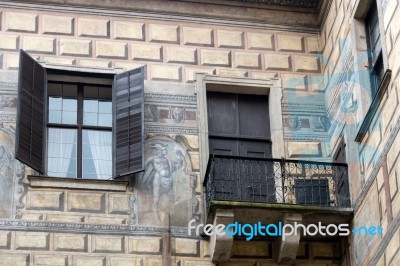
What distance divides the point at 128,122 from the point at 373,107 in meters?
3.73

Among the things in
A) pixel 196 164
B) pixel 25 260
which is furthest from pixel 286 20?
pixel 25 260

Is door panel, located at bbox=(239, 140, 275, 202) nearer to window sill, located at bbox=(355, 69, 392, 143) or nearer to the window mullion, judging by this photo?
window sill, located at bbox=(355, 69, 392, 143)

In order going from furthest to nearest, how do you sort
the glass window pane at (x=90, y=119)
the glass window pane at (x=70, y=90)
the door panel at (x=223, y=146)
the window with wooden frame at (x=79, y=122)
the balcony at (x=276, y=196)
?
the glass window pane at (x=70, y=90) < the door panel at (x=223, y=146) < the glass window pane at (x=90, y=119) < the window with wooden frame at (x=79, y=122) < the balcony at (x=276, y=196)

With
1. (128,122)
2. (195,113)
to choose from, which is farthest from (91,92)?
(195,113)

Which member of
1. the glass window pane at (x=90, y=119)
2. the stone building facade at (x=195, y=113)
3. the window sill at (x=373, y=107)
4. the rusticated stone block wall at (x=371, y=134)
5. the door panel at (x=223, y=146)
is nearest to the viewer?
the rusticated stone block wall at (x=371, y=134)

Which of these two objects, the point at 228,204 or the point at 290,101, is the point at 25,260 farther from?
the point at 290,101

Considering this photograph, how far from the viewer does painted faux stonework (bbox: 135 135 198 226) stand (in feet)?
56.1

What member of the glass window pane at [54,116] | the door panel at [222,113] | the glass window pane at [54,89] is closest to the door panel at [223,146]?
the door panel at [222,113]

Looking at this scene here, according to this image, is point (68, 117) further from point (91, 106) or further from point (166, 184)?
point (166, 184)

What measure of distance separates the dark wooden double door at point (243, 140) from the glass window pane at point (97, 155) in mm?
1573

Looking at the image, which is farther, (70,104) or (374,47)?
(70,104)

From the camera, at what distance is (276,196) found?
17359 millimetres

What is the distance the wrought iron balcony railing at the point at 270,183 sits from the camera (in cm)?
1708

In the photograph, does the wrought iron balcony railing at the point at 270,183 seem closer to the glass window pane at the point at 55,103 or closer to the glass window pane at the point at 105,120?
the glass window pane at the point at 105,120
